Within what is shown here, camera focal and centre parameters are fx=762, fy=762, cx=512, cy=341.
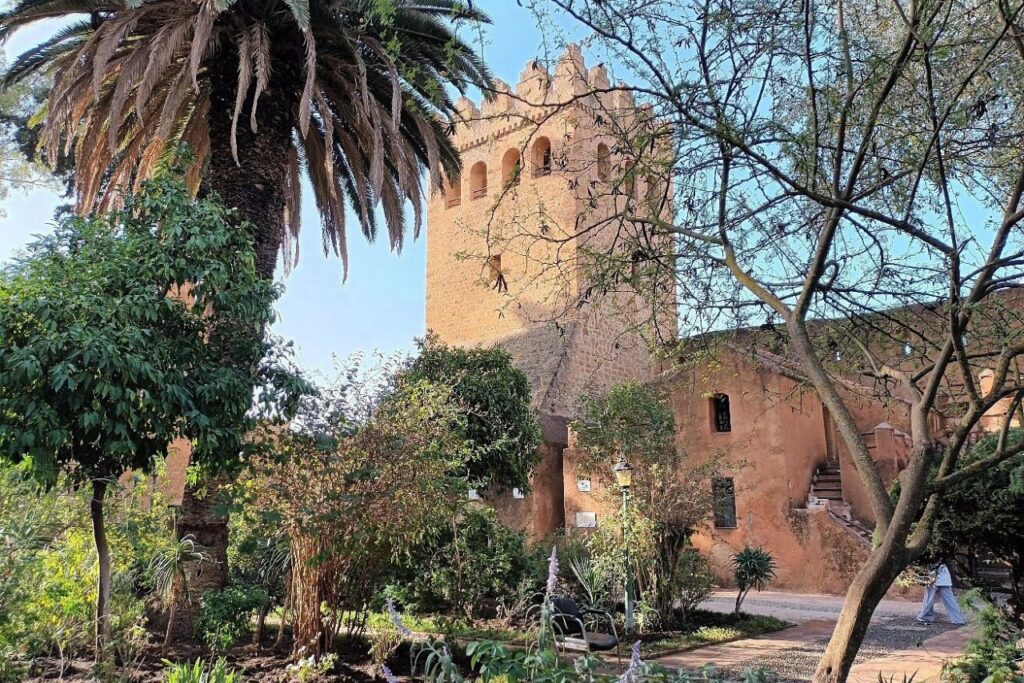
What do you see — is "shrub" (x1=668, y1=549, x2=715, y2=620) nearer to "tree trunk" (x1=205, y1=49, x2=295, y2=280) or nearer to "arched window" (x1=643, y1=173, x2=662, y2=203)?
"arched window" (x1=643, y1=173, x2=662, y2=203)

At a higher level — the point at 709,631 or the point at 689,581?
the point at 689,581

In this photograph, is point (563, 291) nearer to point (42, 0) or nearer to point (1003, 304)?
point (1003, 304)

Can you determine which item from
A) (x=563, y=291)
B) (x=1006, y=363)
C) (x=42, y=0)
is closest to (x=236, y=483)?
(x=563, y=291)

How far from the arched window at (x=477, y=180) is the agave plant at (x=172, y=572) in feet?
71.3

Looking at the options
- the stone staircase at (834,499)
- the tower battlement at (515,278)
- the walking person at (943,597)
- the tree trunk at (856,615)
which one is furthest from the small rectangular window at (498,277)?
the tower battlement at (515,278)

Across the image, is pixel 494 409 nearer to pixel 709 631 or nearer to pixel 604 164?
pixel 709 631

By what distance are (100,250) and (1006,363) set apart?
245 inches

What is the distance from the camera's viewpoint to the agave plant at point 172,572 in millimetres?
6695

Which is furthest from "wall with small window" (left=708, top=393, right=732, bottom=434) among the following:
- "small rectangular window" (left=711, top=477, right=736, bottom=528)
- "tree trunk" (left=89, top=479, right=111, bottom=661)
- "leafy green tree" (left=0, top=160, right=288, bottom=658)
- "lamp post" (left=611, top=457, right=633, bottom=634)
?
"tree trunk" (left=89, top=479, right=111, bottom=661)

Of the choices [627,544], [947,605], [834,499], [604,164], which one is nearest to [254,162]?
[604,164]

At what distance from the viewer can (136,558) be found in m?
7.17

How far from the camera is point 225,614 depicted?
6.88m

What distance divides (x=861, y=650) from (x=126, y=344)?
8157mm

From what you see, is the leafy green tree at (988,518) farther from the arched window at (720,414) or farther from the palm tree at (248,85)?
the arched window at (720,414)
